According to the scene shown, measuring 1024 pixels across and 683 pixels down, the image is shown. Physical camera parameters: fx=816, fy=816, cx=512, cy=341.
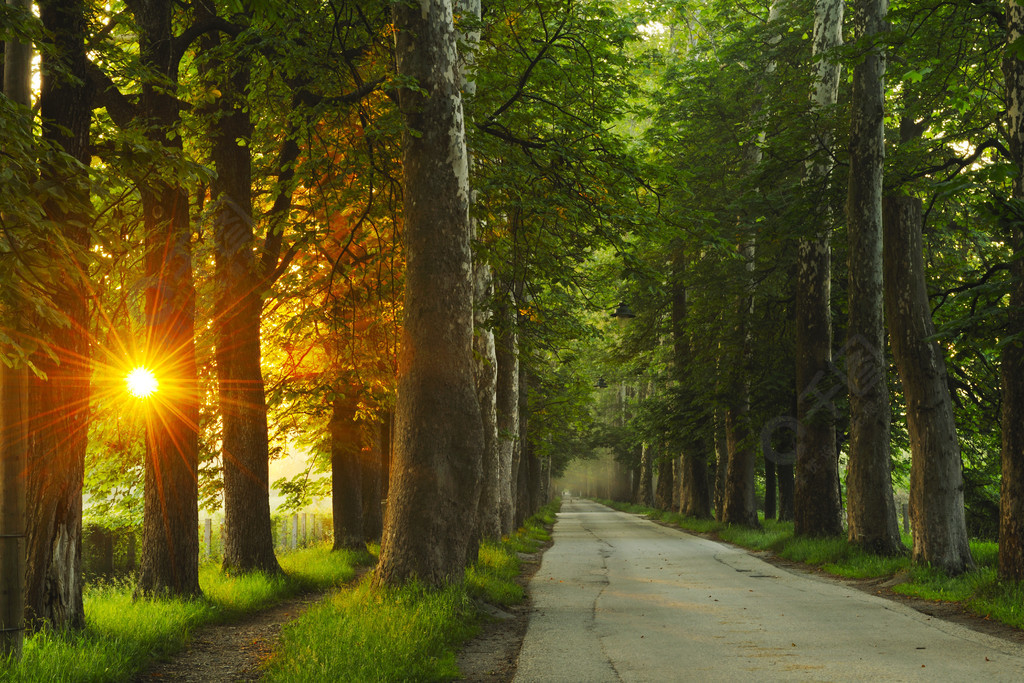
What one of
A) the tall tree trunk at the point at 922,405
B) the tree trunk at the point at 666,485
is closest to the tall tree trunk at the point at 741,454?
the tall tree trunk at the point at 922,405

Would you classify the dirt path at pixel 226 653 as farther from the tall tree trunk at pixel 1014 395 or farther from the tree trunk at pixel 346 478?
the tall tree trunk at pixel 1014 395

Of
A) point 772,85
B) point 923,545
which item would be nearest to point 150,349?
point 923,545

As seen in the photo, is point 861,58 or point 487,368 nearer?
point 861,58

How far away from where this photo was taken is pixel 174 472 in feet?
35.4

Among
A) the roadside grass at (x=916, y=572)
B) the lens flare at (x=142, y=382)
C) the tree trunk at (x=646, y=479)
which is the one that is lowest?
the tree trunk at (x=646, y=479)

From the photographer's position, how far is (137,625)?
8352mm

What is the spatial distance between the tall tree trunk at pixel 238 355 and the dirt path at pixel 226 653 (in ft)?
6.73

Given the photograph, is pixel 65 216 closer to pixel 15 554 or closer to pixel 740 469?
pixel 15 554

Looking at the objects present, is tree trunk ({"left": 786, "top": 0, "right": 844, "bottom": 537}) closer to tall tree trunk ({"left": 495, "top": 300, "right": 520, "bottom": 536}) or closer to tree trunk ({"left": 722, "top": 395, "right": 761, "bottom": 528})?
tall tree trunk ({"left": 495, "top": 300, "right": 520, "bottom": 536})

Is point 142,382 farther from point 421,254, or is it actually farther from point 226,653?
point 421,254

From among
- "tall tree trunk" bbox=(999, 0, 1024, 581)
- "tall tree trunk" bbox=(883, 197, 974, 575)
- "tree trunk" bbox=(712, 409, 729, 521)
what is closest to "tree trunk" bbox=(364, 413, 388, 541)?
"tall tree trunk" bbox=(883, 197, 974, 575)

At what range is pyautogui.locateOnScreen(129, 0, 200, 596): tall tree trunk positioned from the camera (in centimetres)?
1048

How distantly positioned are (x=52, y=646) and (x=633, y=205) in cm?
853

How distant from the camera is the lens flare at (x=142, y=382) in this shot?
37.2 feet
